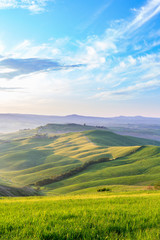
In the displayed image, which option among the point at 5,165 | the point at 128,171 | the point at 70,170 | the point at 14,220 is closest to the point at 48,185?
the point at 70,170

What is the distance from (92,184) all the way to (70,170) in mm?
32540

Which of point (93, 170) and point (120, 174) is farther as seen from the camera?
point (93, 170)

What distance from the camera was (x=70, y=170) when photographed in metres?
110

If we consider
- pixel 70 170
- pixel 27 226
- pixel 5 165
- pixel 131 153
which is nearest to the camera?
pixel 27 226

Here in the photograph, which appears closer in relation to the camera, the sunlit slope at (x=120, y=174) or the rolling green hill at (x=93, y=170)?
the sunlit slope at (x=120, y=174)

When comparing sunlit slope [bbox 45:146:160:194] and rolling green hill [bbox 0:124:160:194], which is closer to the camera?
sunlit slope [bbox 45:146:160:194]

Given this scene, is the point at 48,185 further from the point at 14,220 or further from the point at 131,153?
the point at 14,220

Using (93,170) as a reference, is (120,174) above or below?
above

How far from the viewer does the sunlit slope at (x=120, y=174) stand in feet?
255

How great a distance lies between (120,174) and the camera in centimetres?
9188

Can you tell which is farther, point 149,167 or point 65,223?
point 149,167

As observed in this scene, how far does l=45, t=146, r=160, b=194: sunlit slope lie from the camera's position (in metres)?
77.7

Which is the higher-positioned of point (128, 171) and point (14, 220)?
point (14, 220)

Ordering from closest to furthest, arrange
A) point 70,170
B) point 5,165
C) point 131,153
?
point 70,170, point 131,153, point 5,165
